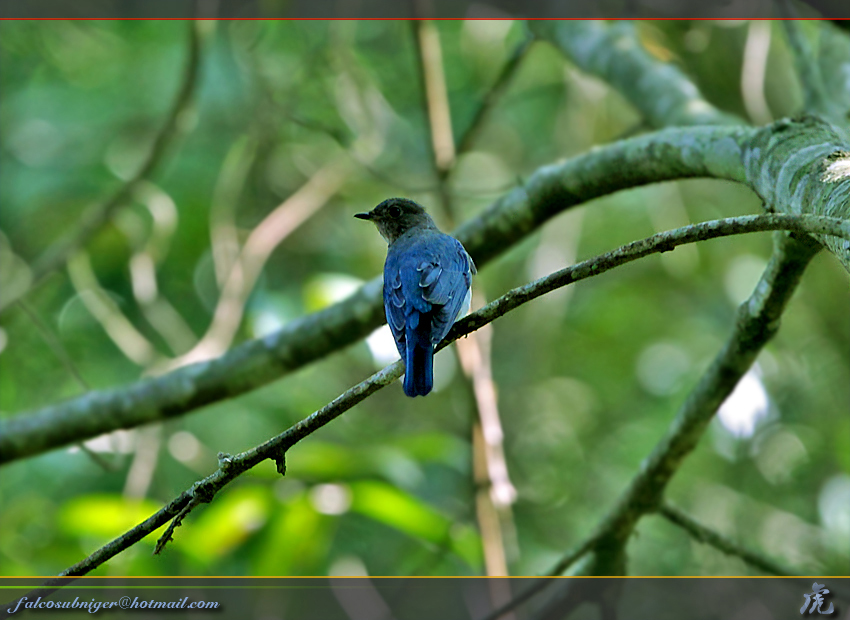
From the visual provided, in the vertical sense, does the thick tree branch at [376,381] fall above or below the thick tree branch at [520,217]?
below

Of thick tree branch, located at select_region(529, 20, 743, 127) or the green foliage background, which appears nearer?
thick tree branch, located at select_region(529, 20, 743, 127)

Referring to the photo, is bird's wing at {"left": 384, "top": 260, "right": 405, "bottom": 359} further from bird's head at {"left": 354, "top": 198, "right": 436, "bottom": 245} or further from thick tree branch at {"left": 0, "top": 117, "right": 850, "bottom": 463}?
bird's head at {"left": 354, "top": 198, "right": 436, "bottom": 245}

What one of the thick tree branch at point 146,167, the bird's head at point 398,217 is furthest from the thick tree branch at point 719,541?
the thick tree branch at point 146,167

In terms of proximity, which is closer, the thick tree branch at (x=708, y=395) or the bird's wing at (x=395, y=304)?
the thick tree branch at (x=708, y=395)

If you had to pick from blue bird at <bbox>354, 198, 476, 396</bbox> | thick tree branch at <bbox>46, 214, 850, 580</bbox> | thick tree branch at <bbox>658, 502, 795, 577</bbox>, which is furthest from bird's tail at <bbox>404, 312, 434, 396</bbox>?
thick tree branch at <bbox>658, 502, 795, 577</bbox>

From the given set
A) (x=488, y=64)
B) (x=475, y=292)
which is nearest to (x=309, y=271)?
(x=488, y=64)

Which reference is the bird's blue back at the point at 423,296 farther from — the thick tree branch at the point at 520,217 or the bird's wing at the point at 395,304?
the thick tree branch at the point at 520,217

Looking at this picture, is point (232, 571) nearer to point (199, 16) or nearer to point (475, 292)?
point (475, 292)

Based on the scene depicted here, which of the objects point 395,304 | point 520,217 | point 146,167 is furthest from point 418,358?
point 146,167

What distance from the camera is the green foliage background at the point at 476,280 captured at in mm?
6445

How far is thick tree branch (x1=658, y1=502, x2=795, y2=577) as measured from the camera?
12.6 ft

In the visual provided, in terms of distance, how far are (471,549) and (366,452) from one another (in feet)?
2.33

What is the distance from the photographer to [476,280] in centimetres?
622

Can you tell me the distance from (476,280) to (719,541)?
2.81m
